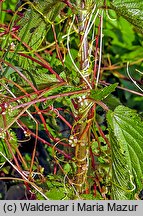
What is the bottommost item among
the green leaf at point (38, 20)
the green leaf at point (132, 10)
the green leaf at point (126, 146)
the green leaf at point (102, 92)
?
the green leaf at point (126, 146)

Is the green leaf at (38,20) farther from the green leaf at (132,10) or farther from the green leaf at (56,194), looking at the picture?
the green leaf at (56,194)

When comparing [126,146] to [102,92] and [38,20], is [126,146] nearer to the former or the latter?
[102,92]

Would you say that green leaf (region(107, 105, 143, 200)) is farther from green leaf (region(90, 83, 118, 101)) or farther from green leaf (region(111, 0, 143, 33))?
A: green leaf (region(111, 0, 143, 33))

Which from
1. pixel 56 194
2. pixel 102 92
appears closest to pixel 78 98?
pixel 102 92

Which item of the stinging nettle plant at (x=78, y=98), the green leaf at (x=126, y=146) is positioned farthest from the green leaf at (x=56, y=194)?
the green leaf at (x=126, y=146)

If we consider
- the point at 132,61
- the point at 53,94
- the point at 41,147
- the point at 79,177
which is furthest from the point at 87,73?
the point at 132,61

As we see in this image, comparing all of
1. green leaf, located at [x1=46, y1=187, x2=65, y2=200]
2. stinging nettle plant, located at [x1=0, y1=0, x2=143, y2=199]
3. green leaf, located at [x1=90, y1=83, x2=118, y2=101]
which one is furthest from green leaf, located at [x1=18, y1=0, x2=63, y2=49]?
green leaf, located at [x1=46, y1=187, x2=65, y2=200]

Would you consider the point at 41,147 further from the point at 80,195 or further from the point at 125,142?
the point at 125,142
